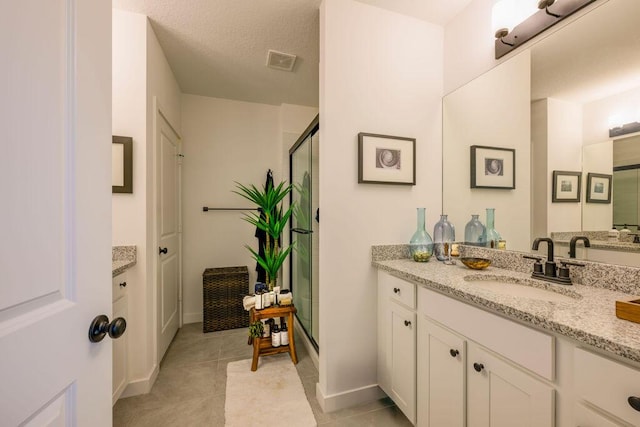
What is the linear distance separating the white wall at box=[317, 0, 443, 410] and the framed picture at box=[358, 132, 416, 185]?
48 millimetres

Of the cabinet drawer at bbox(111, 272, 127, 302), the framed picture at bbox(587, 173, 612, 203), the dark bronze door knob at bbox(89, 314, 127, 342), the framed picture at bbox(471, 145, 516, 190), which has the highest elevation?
the framed picture at bbox(471, 145, 516, 190)

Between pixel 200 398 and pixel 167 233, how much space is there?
1404 mm

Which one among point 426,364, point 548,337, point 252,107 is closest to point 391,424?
point 426,364

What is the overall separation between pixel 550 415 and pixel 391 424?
99cm

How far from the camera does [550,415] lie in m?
0.76

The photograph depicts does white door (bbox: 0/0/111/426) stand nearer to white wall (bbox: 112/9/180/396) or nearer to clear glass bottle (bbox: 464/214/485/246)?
white wall (bbox: 112/9/180/396)

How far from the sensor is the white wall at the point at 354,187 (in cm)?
160

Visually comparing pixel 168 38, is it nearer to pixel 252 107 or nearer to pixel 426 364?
pixel 252 107

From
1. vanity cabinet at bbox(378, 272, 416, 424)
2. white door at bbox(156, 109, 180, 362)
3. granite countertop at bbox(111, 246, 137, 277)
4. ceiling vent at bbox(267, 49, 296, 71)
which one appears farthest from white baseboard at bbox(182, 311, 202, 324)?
ceiling vent at bbox(267, 49, 296, 71)

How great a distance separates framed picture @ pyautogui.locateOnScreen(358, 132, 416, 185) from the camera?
1.65 m

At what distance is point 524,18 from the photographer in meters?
1.42

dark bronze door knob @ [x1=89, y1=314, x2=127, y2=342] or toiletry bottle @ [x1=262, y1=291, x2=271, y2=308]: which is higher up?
dark bronze door knob @ [x1=89, y1=314, x2=127, y2=342]

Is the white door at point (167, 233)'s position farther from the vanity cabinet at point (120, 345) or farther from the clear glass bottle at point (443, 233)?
the clear glass bottle at point (443, 233)

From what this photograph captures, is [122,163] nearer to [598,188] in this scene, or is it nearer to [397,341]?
[397,341]
